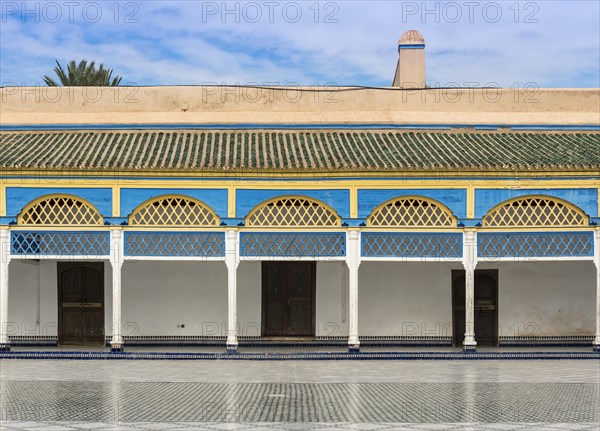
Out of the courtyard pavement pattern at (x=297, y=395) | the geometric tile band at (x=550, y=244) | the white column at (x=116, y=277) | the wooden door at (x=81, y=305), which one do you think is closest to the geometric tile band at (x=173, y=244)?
the white column at (x=116, y=277)

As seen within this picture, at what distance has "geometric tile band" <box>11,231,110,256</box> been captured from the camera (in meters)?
13.2

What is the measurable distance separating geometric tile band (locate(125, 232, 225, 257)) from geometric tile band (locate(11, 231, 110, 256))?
1.32ft

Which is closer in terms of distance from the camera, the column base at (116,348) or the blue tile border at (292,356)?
the blue tile border at (292,356)

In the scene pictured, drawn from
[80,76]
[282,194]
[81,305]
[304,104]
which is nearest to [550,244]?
[282,194]

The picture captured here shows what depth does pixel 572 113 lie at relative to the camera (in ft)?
54.2

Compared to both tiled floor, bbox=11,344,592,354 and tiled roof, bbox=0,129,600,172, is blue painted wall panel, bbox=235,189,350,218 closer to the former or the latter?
tiled roof, bbox=0,129,600,172

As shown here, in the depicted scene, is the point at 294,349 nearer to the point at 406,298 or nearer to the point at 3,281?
the point at 406,298

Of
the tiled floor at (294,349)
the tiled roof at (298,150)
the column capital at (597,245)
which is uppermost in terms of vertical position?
the tiled roof at (298,150)

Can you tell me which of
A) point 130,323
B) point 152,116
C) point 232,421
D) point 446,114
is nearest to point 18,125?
point 152,116

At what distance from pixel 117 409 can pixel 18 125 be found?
31.0 feet

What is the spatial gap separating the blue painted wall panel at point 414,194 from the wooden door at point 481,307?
2487mm

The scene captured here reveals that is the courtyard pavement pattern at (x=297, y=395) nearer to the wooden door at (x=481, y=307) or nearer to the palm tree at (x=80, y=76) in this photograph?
the wooden door at (x=481, y=307)

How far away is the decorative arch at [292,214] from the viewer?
13195 mm

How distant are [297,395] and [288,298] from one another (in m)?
6.52
